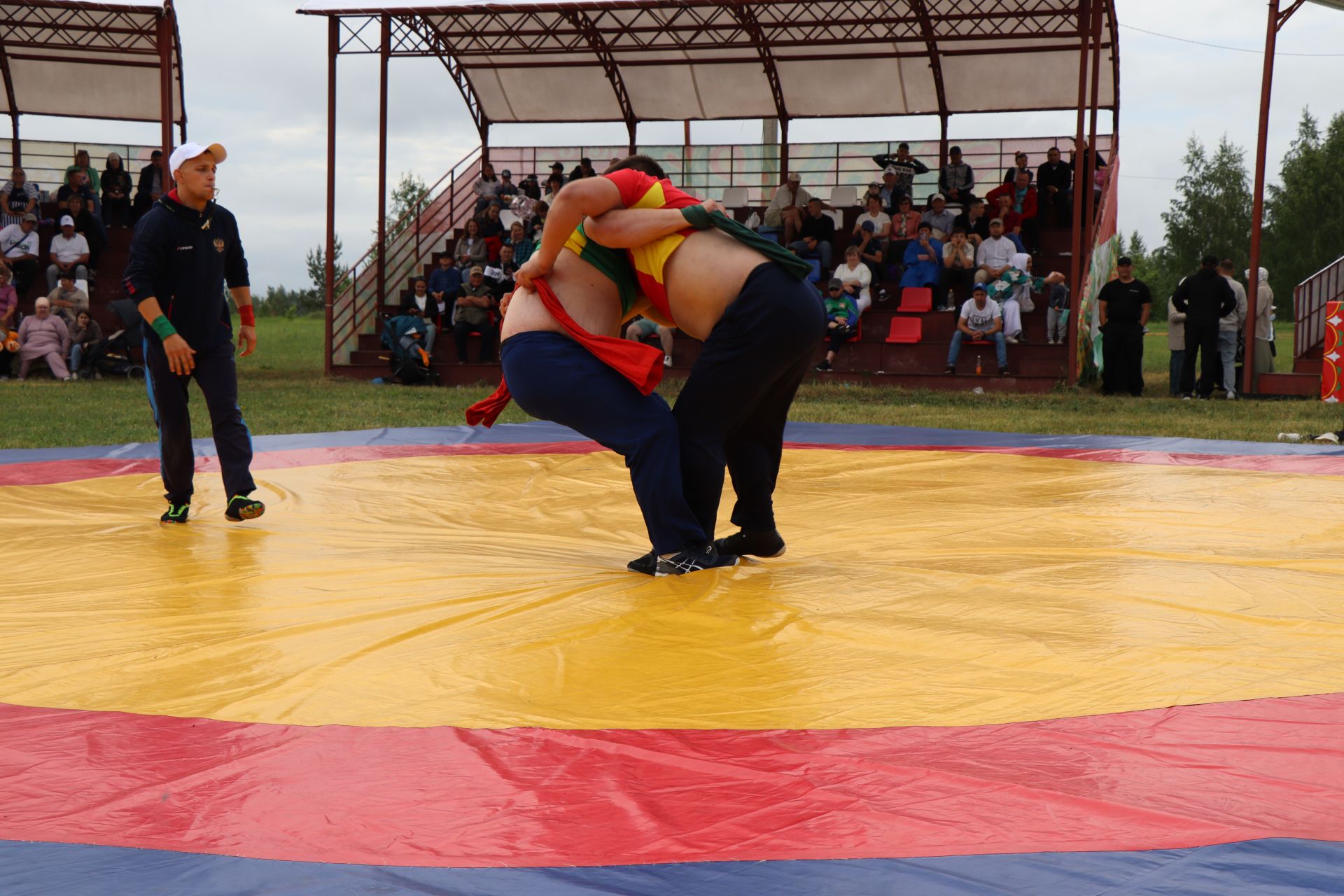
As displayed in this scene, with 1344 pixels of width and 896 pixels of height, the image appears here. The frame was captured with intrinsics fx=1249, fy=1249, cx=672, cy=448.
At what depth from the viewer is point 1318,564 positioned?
3.54 meters

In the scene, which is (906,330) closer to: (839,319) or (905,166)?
(839,319)

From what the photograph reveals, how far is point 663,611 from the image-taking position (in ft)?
9.98

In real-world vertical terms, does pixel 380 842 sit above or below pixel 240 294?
below

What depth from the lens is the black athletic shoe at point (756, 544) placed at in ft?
12.1

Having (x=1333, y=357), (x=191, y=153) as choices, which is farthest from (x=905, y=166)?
(x=191, y=153)

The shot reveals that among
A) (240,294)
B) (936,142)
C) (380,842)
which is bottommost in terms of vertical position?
(380,842)

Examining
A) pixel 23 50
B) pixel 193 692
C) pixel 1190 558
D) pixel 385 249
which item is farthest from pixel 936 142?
pixel 193 692

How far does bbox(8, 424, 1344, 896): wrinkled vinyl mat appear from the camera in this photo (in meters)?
1.72

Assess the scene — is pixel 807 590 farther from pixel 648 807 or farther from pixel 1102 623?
pixel 648 807

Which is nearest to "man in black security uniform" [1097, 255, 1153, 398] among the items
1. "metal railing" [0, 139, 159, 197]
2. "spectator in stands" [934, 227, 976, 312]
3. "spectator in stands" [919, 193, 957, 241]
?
"spectator in stands" [934, 227, 976, 312]

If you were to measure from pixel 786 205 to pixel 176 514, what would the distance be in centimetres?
1179

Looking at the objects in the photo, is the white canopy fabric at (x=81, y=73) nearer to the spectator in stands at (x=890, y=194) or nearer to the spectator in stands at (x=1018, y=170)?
the spectator in stands at (x=890, y=194)

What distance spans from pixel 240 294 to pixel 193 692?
2.90 meters

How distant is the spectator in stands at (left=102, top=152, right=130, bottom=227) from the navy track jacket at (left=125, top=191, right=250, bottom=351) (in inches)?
538
